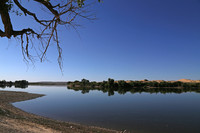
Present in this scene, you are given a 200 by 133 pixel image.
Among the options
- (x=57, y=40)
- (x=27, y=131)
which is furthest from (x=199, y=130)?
(x=57, y=40)

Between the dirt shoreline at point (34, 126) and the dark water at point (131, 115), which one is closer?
the dirt shoreline at point (34, 126)

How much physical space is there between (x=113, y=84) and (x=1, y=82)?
111869 millimetres

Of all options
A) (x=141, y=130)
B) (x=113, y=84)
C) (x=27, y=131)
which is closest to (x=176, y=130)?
(x=141, y=130)

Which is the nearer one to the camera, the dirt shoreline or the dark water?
the dirt shoreline

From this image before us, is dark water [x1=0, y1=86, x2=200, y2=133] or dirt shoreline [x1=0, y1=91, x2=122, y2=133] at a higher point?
dirt shoreline [x1=0, y1=91, x2=122, y2=133]

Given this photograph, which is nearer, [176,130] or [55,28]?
[55,28]

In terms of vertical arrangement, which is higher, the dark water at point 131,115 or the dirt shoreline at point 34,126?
the dirt shoreline at point 34,126

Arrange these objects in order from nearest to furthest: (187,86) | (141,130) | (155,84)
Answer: (141,130) → (187,86) → (155,84)

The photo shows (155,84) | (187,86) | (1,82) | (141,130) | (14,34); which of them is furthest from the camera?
(1,82)

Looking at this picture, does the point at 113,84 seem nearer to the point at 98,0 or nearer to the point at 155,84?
the point at 155,84

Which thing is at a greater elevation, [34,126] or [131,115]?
[34,126]

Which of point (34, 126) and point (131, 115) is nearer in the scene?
point (34, 126)

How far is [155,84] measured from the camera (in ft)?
303

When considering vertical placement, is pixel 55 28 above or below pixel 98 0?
below
